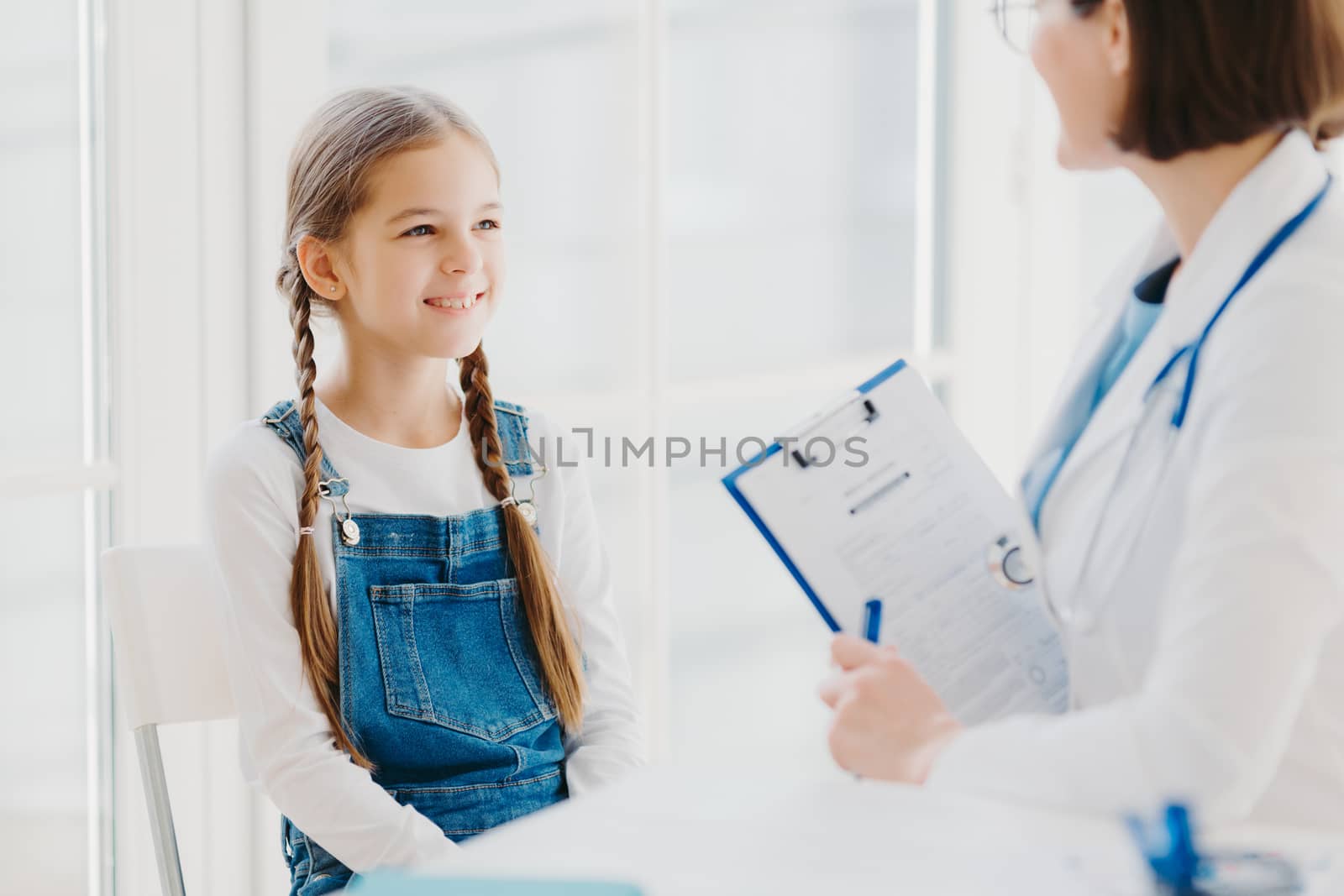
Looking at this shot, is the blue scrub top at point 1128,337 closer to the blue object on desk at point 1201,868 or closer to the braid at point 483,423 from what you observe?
the blue object on desk at point 1201,868

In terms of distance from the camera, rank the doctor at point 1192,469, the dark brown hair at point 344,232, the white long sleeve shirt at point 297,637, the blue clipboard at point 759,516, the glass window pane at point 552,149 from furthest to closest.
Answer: the glass window pane at point 552,149 < the dark brown hair at point 344,232 < the white long sleeve shirt at point 297,637 < the blue clipboard at point 759,516 < the doctor at point 1192,469

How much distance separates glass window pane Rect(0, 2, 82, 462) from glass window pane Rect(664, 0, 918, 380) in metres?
0.86

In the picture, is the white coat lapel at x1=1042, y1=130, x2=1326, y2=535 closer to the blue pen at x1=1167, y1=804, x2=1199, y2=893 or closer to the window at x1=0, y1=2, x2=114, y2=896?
the blue pen at x1=1167, y1=804, x2=1199, y2=893

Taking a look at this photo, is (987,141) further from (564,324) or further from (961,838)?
(961,838)

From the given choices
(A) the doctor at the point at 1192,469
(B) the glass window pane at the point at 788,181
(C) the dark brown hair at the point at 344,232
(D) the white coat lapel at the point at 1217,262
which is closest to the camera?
(A) the doctor at the point at 1192,469

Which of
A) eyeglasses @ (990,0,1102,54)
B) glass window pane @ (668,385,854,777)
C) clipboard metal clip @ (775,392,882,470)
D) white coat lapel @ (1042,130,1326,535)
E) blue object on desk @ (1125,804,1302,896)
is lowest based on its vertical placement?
glass window pane @ (668,385,854,777)

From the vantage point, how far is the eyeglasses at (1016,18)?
95 cm

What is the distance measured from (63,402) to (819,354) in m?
1.33

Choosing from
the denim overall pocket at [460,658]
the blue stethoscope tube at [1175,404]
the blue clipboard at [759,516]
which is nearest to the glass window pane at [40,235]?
the denim overall pocket at [460,658]

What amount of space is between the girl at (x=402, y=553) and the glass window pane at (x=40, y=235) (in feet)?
0.69

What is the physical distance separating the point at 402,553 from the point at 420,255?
0.27 meters

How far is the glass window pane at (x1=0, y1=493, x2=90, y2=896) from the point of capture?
4.01ft

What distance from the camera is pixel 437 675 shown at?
3.84ft

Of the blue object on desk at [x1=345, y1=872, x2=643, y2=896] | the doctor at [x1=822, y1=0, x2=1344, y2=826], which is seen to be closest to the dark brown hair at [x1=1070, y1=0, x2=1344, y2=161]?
the doctor at [x1=822, y1=0, x2=1344, y2=826]
